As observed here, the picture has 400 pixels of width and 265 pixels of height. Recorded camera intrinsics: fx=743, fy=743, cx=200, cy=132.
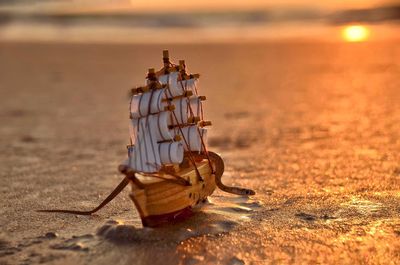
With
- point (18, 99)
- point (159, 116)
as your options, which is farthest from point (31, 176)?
point (18, 99)

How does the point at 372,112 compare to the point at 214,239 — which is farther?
the point at 372,112

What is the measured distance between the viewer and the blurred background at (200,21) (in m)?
32.9

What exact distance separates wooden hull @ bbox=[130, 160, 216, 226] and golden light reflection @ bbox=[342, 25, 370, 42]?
74.3ft

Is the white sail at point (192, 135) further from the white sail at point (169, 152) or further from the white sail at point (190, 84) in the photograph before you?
the white sail at point (169, 152)

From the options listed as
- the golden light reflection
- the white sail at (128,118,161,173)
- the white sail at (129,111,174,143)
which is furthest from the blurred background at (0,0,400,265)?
the white sail at (129,111,174,143)

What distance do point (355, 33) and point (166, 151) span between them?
2650 centimetres

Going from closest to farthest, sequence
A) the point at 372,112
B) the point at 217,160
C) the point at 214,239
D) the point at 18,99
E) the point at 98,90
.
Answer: the point at 214,239 → the point at 217,160 → the point at 372,112 → the point at 18,99 → the point at 98,90

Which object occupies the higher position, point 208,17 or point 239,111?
point 208,17

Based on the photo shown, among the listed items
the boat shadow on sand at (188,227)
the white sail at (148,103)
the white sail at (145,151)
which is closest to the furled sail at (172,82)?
the white sail at (148,103)

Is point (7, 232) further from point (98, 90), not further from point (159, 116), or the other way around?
point (98, 90)

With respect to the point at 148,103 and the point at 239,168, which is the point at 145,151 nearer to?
the point at 148,103

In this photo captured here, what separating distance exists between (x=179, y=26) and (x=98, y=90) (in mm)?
19204

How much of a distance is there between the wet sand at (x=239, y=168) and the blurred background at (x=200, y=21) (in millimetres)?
11051

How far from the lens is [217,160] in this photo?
25.1 ft
